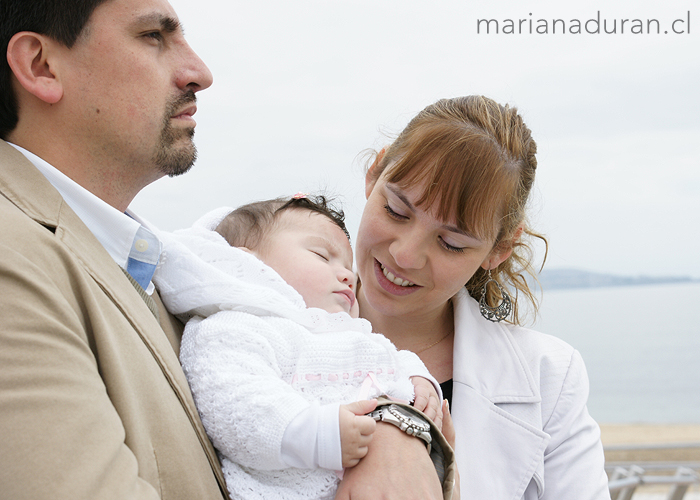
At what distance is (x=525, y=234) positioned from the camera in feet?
7.54

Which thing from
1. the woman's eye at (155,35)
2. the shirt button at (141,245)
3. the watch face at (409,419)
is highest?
the woman's eye at (155,35)

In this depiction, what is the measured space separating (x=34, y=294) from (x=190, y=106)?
0.73m

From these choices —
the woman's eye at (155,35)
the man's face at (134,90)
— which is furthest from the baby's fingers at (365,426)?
the woman's eye at (155,35)

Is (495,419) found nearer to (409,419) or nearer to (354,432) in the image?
(409,419)

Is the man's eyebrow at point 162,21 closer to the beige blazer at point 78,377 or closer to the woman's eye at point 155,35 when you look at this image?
the woman's eye at point 155,35

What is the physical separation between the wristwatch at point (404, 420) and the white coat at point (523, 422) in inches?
27.7

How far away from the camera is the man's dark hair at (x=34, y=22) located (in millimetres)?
1336

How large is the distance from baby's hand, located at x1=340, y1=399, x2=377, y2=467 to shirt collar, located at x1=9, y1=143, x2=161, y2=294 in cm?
56

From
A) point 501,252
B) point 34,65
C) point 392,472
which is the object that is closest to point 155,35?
point 34,65

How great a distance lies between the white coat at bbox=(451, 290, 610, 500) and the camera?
194 cm

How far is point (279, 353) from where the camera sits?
4.42 ft

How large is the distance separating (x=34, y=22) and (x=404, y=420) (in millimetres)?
1210

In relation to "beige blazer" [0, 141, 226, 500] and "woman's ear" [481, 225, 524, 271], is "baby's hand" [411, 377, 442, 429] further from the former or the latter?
"woman's ear" [481, 225, 524, 271]

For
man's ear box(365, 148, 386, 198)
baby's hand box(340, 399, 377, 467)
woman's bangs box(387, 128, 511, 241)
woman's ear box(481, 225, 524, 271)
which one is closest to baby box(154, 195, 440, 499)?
baby's hand box(340, 399, 377, 467)
